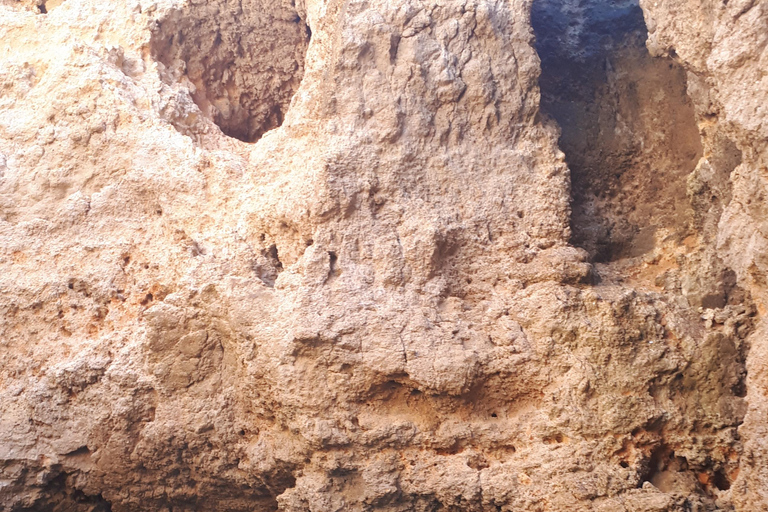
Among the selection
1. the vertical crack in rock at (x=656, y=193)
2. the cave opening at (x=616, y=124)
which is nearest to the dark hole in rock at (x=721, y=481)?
the vertical crack in rock at (x=656, y=193)

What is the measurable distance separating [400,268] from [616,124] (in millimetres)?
1266

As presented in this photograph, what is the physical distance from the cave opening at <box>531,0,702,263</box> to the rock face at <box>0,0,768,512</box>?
1 centimetres

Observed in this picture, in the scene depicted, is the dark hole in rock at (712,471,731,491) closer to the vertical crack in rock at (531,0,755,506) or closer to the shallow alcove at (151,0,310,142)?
the vertical crack in rock at (531,0,755,506)

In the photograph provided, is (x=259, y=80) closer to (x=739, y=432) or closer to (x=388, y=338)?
(x=388, y=338)

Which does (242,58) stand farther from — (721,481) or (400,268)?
(721,481)

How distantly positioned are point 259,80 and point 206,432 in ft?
5.95

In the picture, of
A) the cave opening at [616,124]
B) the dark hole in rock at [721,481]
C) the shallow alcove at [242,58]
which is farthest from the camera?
the shallow alcove at [242,58]

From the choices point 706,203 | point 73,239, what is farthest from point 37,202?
point 706,203

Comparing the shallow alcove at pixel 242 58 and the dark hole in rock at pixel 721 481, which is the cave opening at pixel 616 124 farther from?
the shallow alcove at pixel 242 58

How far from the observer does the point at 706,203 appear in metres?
2.76

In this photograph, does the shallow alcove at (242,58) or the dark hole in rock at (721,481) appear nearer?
the dark hole in rock at (721,481)

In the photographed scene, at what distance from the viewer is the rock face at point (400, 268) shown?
7.79 ft

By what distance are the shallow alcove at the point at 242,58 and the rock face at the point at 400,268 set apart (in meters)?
0.11

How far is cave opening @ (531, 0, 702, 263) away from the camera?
9.82 ft
